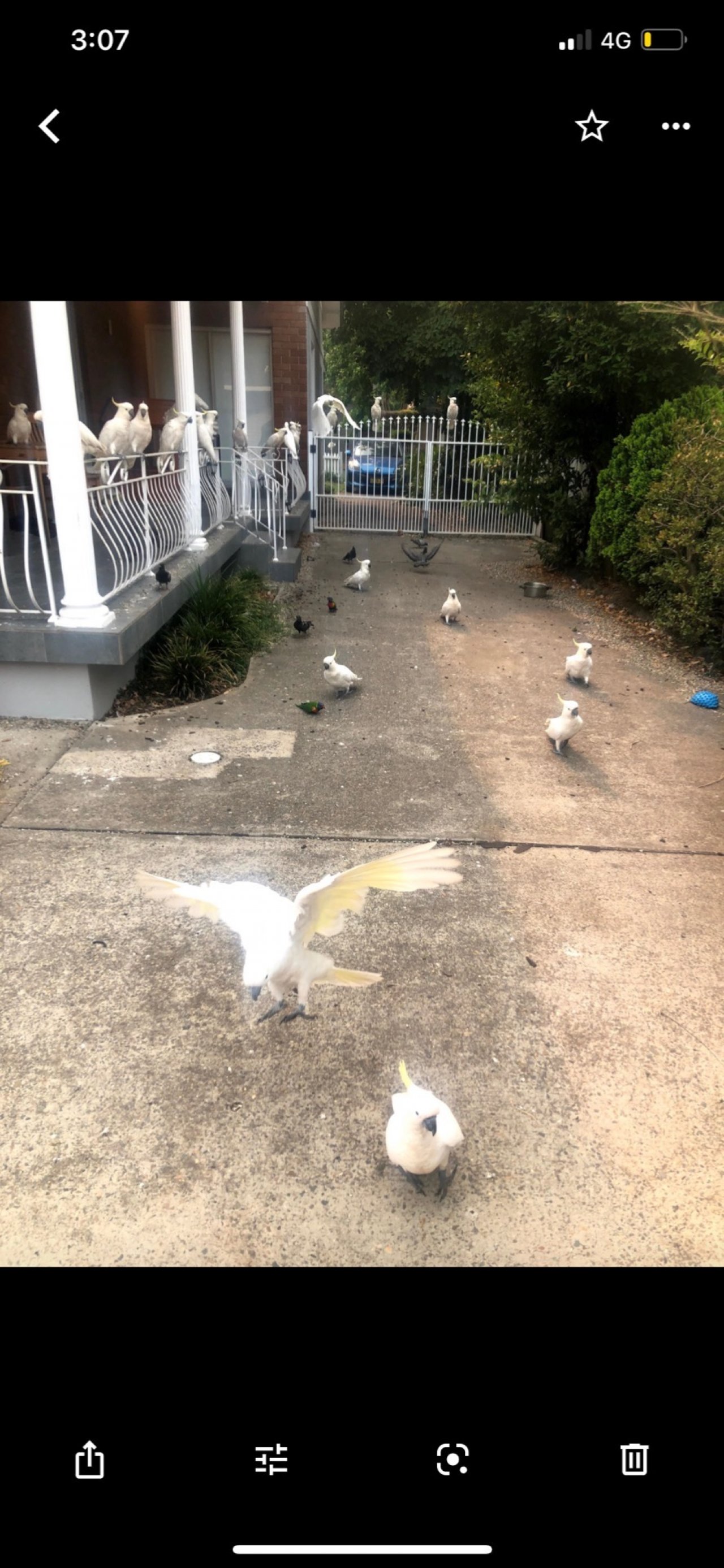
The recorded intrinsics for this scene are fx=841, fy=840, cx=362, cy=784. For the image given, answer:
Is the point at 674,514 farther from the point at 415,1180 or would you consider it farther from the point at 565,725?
the point at 415,1180

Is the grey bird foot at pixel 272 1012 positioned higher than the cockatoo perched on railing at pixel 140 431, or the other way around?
the cockatoo perched on railing at pixel 140 431

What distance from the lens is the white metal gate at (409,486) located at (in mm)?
14602

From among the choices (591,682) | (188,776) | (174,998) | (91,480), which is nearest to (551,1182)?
(174,998)

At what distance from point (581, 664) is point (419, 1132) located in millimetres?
5228

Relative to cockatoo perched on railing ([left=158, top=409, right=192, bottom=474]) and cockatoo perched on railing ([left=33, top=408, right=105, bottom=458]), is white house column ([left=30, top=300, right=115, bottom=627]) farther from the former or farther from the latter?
cockatoo perched on railing ([left=158, top=409, right=192, bottom=474])

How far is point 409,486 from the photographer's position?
15.6 m

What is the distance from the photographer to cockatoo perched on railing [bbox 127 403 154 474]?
20.0 feet

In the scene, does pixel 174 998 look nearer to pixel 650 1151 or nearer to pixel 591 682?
pixel 650 1151

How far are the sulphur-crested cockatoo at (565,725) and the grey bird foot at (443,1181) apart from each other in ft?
11.3

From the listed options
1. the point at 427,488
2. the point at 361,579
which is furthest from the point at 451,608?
the point at 427,488

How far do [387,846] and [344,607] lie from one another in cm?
578
